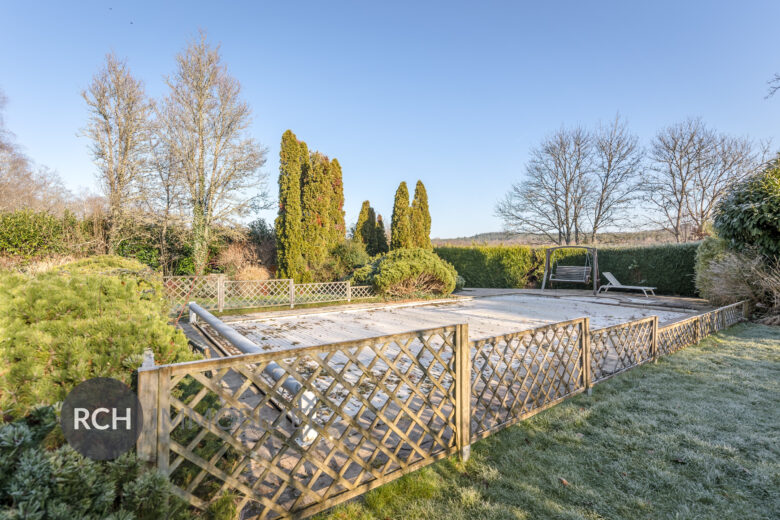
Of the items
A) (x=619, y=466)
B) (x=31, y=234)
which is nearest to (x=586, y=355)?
(x=619, y=466)

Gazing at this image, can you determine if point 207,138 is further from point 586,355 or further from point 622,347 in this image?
point 622,347

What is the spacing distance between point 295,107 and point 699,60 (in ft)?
41.1

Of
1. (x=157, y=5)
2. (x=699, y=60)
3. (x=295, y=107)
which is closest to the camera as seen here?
(x=157, y=5)

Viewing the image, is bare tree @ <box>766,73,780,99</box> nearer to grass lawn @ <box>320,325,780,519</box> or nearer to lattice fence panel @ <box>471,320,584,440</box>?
grass lawn @ <box>320,325,780,519</box>

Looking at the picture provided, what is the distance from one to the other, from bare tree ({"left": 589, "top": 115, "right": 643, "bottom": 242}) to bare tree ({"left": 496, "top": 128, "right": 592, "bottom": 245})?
0.48 metres

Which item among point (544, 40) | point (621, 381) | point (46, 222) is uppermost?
point (544, 40)

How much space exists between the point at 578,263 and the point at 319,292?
35.6 feet

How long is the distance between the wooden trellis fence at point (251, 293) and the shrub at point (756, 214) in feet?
26.7

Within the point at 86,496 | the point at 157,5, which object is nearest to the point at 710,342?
the point at 86,496

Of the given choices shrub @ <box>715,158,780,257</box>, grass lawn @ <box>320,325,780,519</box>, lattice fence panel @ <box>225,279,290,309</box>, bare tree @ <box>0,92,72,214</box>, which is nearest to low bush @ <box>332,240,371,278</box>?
lattice fence panel @ <box>225,279,290,309</box>

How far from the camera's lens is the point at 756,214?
20.8 feet

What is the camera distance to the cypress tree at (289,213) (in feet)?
35.1

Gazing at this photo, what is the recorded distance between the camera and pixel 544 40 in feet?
29.8

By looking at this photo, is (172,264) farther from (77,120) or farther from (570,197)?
(570,197)
